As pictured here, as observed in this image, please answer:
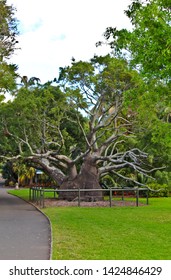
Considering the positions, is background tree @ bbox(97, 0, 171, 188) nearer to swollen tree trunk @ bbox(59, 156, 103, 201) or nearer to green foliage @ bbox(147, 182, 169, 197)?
swollen tree trunk @ bbox(59, 156, 103, 201)

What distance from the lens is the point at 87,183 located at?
23.8m

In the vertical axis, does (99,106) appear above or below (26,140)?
above

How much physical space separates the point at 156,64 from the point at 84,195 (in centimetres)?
1488

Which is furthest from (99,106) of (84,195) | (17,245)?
(17,245)

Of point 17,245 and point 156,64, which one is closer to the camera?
point 17,245

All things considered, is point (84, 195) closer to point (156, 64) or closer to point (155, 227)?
point (155, 227)

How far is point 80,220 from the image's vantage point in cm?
1370

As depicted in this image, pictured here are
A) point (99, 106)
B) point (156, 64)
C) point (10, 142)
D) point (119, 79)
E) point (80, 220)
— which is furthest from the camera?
point (10, 142)

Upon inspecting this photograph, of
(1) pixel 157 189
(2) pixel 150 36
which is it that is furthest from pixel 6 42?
(1) pixel 157 189

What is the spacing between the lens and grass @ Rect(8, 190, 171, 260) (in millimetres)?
7758

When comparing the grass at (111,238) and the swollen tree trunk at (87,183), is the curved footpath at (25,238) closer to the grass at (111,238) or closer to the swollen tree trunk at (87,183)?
the grass at (111,238)

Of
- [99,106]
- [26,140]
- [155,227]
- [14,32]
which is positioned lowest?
[155,227]

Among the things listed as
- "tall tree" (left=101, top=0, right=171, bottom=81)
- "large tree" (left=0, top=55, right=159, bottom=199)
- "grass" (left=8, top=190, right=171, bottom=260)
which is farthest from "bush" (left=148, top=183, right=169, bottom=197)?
"tall tree" (left=101, top=0, right=171, bottom=81)

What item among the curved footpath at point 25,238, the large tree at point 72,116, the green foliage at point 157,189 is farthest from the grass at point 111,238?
the green foliage at point 157,189
